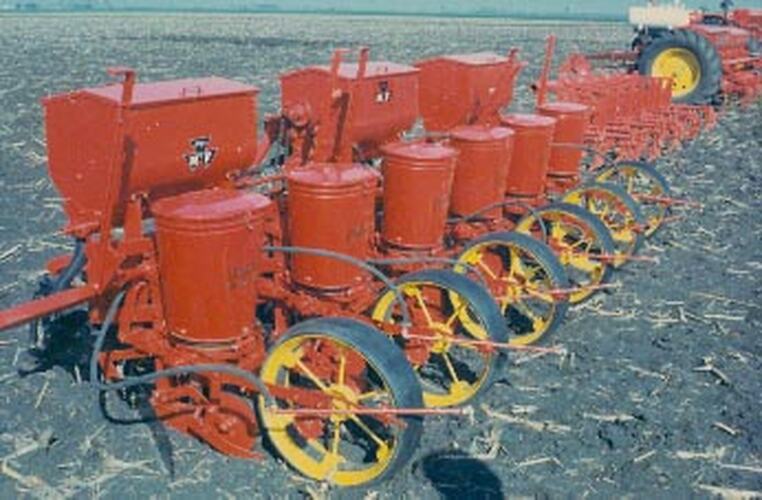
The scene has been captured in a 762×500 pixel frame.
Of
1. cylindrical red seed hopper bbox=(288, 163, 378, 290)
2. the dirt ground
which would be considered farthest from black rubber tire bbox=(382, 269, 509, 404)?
cylindrical red seed hopper bbox=(288, 163, 378, 290)

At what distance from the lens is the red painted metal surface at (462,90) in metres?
6.96

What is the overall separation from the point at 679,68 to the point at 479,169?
1144 cm

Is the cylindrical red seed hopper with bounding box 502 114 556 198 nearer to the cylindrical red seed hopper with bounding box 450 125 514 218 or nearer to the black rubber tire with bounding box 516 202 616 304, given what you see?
the black rubber tire with bounding box 516 202 616 304

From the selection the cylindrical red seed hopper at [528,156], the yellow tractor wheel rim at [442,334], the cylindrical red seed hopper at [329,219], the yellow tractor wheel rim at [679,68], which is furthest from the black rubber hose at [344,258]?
the yellow tractor wheel rim at [679,68]

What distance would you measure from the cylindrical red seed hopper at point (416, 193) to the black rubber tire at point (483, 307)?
1.71 ft

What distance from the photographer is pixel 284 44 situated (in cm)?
3428

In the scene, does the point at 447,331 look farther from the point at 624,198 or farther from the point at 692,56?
the point at 692,56

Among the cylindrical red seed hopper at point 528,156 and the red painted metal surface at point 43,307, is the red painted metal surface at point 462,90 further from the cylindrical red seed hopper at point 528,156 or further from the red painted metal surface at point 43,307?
the red painted metal surface at point 43,307

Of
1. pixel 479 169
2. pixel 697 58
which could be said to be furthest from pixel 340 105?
pixel 697 58

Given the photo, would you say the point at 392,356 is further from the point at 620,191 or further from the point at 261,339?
the point at 620,191

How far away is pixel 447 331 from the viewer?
16.8 feet

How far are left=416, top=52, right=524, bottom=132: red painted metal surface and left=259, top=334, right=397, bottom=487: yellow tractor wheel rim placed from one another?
10.5 feet

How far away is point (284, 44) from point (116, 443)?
31187 mm

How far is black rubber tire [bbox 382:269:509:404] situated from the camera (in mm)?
4965
